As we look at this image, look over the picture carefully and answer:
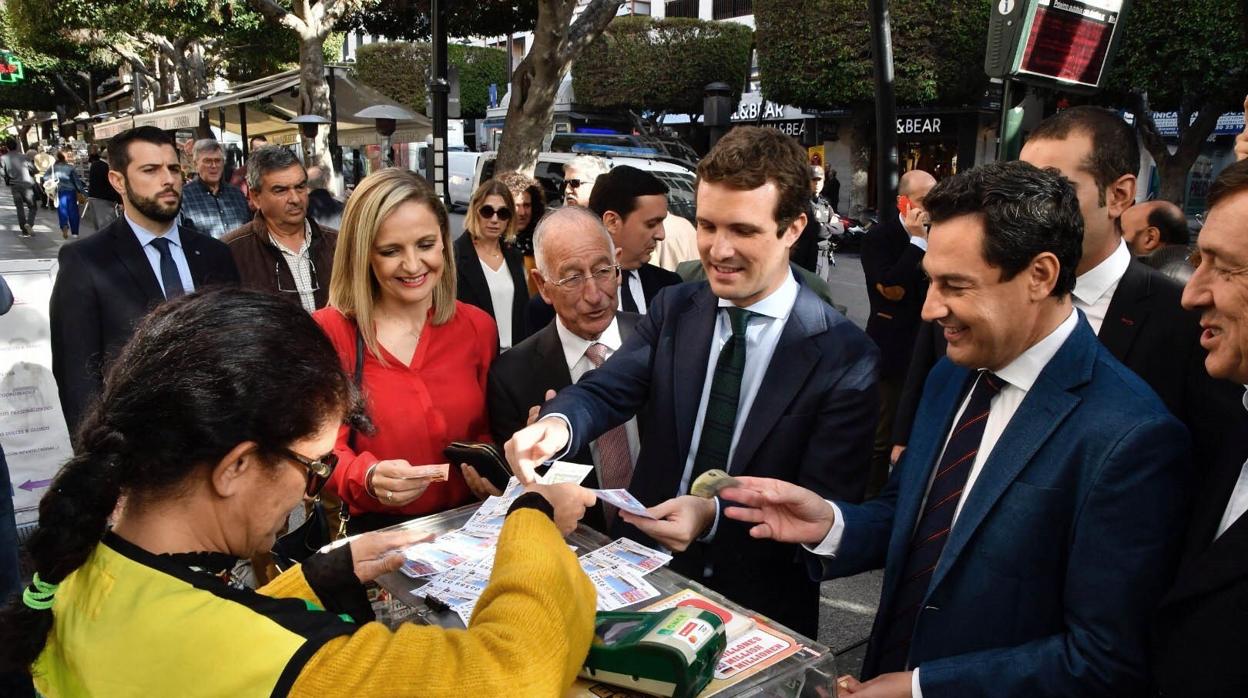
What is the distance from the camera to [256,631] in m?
1.25

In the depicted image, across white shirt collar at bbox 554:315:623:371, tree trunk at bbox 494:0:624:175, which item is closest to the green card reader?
white shirt collar at bbox 554:315:623:371

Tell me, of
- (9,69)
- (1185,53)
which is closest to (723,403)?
(1185,53)

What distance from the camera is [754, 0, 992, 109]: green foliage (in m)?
20.7

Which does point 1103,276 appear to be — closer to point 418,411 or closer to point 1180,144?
point 418,411

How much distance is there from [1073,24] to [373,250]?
166 inches

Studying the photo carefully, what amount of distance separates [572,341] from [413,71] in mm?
39430

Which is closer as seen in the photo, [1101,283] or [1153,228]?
[1101,283]

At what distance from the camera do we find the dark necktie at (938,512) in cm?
192

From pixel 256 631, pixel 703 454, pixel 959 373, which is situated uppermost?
pixel 959 373

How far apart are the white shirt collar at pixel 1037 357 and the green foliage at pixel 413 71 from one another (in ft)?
125

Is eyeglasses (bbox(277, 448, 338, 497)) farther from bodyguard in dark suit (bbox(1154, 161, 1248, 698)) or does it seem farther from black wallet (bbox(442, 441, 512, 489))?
bodyguard in dark suit (bbox(1154, 161, 1248, 698))

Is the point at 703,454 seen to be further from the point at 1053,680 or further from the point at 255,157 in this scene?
the point at 255,157

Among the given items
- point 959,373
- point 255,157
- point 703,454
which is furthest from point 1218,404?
point 255,157

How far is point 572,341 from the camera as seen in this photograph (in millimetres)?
2955
